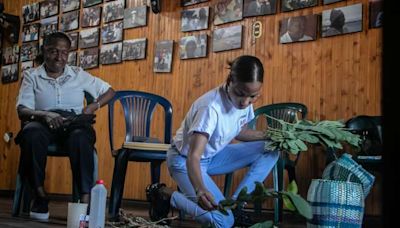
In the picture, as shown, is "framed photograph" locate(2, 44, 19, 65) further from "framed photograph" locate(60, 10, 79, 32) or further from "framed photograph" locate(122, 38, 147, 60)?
"framed photograph" locate(122, 38, 147, 60)

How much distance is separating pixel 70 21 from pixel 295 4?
3.05m

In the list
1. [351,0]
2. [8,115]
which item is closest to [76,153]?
[351,0]

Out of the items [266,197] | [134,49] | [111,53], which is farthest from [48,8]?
[266,197]

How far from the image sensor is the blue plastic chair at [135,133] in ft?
11.1

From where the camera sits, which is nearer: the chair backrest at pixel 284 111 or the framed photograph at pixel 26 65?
the chair backrest at pixel 284 111

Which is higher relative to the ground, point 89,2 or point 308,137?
point 89,2

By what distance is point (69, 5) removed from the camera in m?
6.24

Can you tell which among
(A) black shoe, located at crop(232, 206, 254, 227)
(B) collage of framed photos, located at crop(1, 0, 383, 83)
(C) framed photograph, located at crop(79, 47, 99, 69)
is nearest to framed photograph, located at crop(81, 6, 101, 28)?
(B) collage of framed photos, located at crop(1, 0, 383, 83)

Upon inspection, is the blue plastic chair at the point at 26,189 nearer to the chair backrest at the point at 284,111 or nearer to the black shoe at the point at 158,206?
the black shoe at the point at 158,206

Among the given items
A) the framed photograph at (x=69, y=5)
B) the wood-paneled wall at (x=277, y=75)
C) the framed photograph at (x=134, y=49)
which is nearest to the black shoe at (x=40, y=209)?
the wood-paneled wall at (x=277, y=75)

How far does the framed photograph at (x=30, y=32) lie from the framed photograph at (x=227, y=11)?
287 centimetres

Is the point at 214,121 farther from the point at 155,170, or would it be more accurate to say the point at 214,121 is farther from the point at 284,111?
the point at 284,111

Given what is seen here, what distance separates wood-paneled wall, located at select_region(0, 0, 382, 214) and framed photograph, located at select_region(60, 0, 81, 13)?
91cm

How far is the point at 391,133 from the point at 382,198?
0.04m
